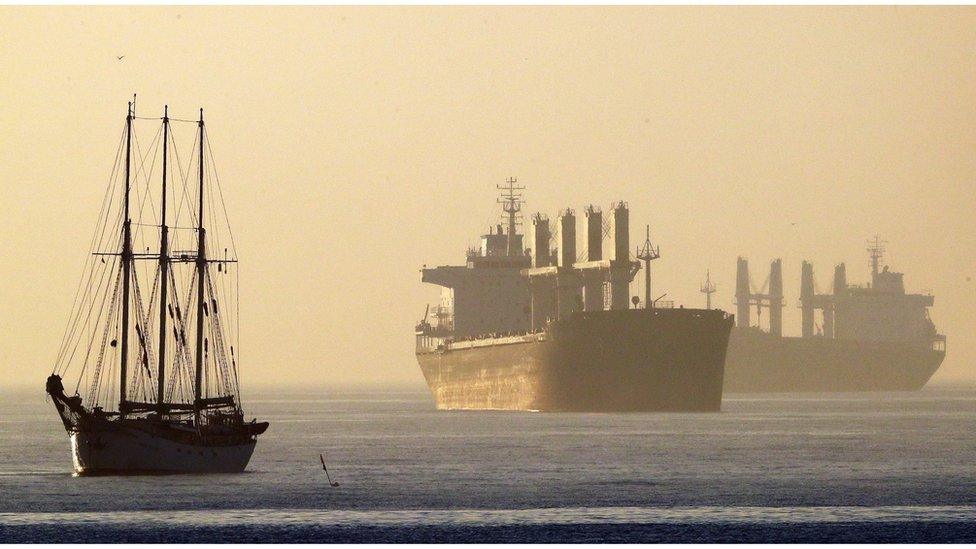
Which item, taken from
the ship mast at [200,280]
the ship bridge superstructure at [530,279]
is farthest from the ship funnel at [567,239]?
the ship mast at [200,280]

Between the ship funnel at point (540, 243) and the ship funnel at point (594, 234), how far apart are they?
1137cm

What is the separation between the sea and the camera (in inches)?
2029

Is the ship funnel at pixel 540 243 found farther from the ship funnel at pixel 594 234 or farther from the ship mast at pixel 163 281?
the ship mast at pixel 163 281

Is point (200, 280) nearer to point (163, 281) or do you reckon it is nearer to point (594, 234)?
point (163, 281)

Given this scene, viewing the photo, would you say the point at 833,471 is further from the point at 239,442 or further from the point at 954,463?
the point at 239,442

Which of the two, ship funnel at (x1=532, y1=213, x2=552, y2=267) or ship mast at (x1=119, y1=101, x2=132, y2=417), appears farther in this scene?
ship funnel at (x1=532, y1=213, x2=552, y2=267)

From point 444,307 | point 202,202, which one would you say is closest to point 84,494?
point 202,202

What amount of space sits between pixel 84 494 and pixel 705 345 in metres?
71.7

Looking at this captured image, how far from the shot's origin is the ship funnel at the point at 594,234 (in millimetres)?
136375

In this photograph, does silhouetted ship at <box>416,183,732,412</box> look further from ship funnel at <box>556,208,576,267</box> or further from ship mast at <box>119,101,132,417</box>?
ship mast at <box>119,101,132,417</box>

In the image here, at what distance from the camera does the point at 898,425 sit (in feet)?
414

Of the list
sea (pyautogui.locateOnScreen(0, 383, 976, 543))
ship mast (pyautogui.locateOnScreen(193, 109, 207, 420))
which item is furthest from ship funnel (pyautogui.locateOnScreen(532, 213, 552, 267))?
ship mast (pyautogui.locateOnScreen(193, 109, 207, 420))

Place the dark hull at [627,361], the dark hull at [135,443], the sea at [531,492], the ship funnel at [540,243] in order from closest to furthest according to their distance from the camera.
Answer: the sea at [531,492]
the dark hull at [135,443]
the dark hull at [627,361]
the ship funnel at [540,243]

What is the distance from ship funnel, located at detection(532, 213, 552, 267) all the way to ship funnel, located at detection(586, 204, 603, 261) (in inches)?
448
